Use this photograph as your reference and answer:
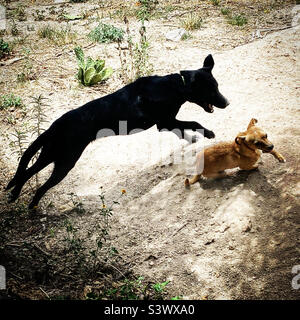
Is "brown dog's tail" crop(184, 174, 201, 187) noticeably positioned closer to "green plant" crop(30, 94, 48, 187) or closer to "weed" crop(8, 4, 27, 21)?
"green plant" crop(30, 94, 48, 187)

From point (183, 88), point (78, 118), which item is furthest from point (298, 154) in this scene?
point (78, 118)

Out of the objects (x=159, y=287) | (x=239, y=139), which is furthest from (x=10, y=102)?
(x=159, y=287)

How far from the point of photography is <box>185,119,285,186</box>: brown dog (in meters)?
2.94

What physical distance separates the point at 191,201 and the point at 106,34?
6.19 meters

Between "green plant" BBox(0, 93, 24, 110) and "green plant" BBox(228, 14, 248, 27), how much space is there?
605cm

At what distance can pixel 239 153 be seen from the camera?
3.11m

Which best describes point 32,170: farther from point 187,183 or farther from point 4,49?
point 4,49

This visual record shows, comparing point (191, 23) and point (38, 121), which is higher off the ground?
point (191, 23)

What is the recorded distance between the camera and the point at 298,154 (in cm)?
324

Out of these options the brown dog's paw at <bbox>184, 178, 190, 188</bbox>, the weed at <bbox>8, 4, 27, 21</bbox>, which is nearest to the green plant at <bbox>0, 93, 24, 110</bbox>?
the brown dog's paw at <bbox>184, 178, 190, 188</bbox>

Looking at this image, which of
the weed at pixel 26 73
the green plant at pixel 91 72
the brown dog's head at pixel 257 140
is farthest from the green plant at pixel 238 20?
the brown dog's head at pixel 257 140

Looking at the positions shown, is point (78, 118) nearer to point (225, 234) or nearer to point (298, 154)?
point (225, 234)

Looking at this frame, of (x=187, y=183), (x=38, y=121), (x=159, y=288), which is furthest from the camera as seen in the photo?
(x=38, y=121)

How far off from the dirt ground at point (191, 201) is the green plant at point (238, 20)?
1.61 metres
